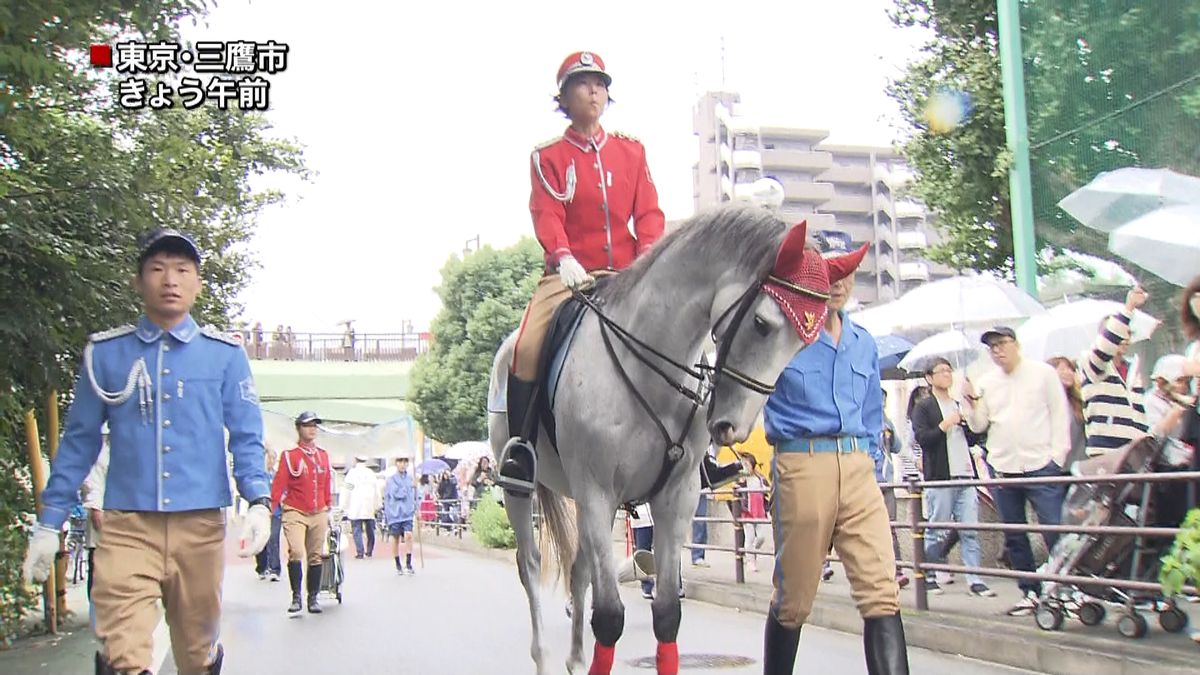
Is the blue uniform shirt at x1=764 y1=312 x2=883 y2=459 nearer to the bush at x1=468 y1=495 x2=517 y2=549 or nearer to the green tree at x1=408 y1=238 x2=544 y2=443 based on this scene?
the bush at x1=468 y1=495 x2=517 y2=549

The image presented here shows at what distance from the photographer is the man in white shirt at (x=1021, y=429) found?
32.9 feet

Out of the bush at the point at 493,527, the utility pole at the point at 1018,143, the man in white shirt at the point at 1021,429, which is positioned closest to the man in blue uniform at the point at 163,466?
the man in white shirt at the point at 1021,429

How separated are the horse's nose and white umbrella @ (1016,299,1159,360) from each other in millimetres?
8353

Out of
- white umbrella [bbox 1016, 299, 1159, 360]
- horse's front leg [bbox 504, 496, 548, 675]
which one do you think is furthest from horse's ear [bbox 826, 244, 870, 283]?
white umbrella [bbox 1016, 299, 1159, 360]

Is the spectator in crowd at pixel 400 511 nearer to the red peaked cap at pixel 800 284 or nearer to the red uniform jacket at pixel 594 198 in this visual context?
the red uniform jacket at pixel 594 198

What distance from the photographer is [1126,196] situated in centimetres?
1240

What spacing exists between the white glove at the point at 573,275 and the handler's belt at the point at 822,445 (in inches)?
59.0

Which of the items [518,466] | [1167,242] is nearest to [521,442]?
[518,466]

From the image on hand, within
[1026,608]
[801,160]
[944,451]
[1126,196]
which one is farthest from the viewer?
[801,160]

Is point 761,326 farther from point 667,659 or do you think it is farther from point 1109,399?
point 1109,399

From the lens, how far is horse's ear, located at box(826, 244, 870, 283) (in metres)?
5.42

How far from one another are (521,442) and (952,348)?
1080cm

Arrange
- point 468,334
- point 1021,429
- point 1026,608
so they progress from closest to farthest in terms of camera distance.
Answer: point 1026,608
point 1021,429
point 468,334

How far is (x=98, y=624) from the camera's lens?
4699mm
